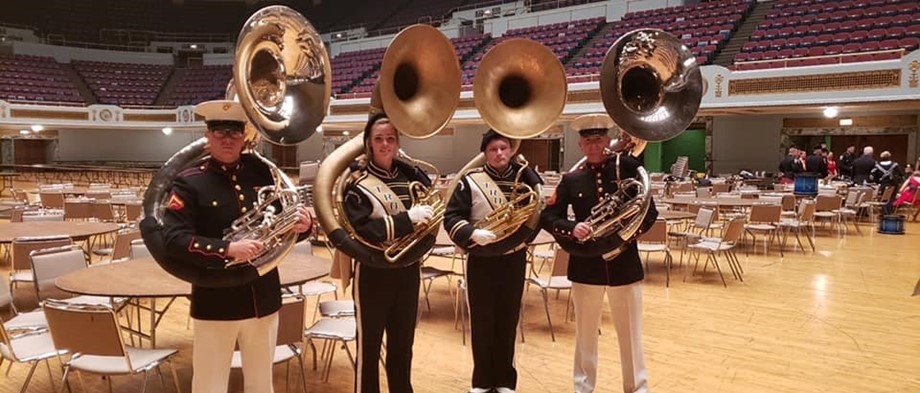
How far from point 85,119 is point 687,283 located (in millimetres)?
20621

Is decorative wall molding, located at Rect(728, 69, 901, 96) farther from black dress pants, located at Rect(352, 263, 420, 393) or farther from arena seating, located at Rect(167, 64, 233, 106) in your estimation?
arena seating, located at Rect(167, 64, 233, 106)

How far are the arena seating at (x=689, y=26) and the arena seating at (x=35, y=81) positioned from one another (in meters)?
17.3

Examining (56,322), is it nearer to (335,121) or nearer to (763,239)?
(763,239)

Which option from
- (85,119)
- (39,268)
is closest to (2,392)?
(39,268)

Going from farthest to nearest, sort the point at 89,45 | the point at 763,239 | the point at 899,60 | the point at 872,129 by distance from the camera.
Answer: the point at 89,45, the point at 872,129, the point at 899,60, the point at 763,239

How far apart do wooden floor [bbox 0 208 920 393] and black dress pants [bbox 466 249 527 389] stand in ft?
1.61

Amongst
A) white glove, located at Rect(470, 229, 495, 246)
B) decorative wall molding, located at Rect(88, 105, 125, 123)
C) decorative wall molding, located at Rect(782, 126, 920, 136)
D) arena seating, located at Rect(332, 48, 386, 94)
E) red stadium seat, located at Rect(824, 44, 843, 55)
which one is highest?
arena seating, located at Rect(332, 48, 386, 94)

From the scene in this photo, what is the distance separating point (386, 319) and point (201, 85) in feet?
78.8

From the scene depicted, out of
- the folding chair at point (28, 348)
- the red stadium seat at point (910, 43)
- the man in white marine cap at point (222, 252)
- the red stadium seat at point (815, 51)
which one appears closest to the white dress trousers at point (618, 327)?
the man in white marine cap at point (222, 252)

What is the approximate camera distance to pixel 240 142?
2107 mm

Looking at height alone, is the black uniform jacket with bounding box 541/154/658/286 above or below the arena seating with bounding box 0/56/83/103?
below

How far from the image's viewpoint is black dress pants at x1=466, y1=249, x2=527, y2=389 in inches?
105

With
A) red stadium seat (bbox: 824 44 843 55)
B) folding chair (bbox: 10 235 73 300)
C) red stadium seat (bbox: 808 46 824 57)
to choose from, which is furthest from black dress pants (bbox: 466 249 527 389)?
red stadium seat (bbox: 808 46 824 57)

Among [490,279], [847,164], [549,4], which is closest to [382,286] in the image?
[490,279]
